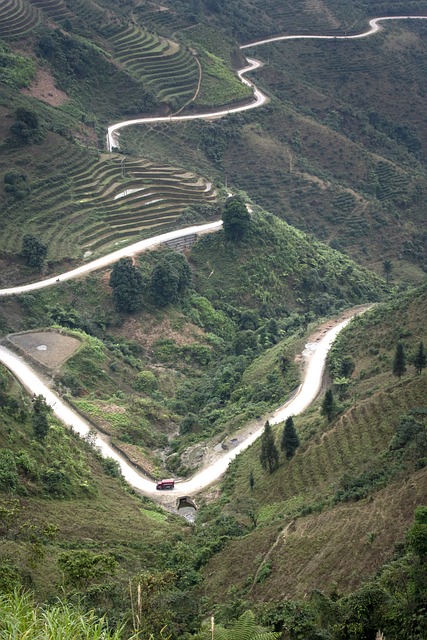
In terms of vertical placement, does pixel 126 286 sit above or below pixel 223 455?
below

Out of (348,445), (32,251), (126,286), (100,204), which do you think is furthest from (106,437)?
(100,204)

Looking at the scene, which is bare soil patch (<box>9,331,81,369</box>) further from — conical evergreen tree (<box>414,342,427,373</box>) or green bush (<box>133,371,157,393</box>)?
conical evergreen tree (<box>414,342,427,373</box>)

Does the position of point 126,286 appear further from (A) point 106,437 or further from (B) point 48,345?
(A) point 106,437

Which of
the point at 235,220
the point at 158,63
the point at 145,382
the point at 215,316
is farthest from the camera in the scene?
the point at 158,63

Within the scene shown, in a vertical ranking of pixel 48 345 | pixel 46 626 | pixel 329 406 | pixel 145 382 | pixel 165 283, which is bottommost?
pixel 145 382

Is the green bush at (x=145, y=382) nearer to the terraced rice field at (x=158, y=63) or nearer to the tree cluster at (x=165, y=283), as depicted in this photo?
the tree cluster at (x=165, y=283)
